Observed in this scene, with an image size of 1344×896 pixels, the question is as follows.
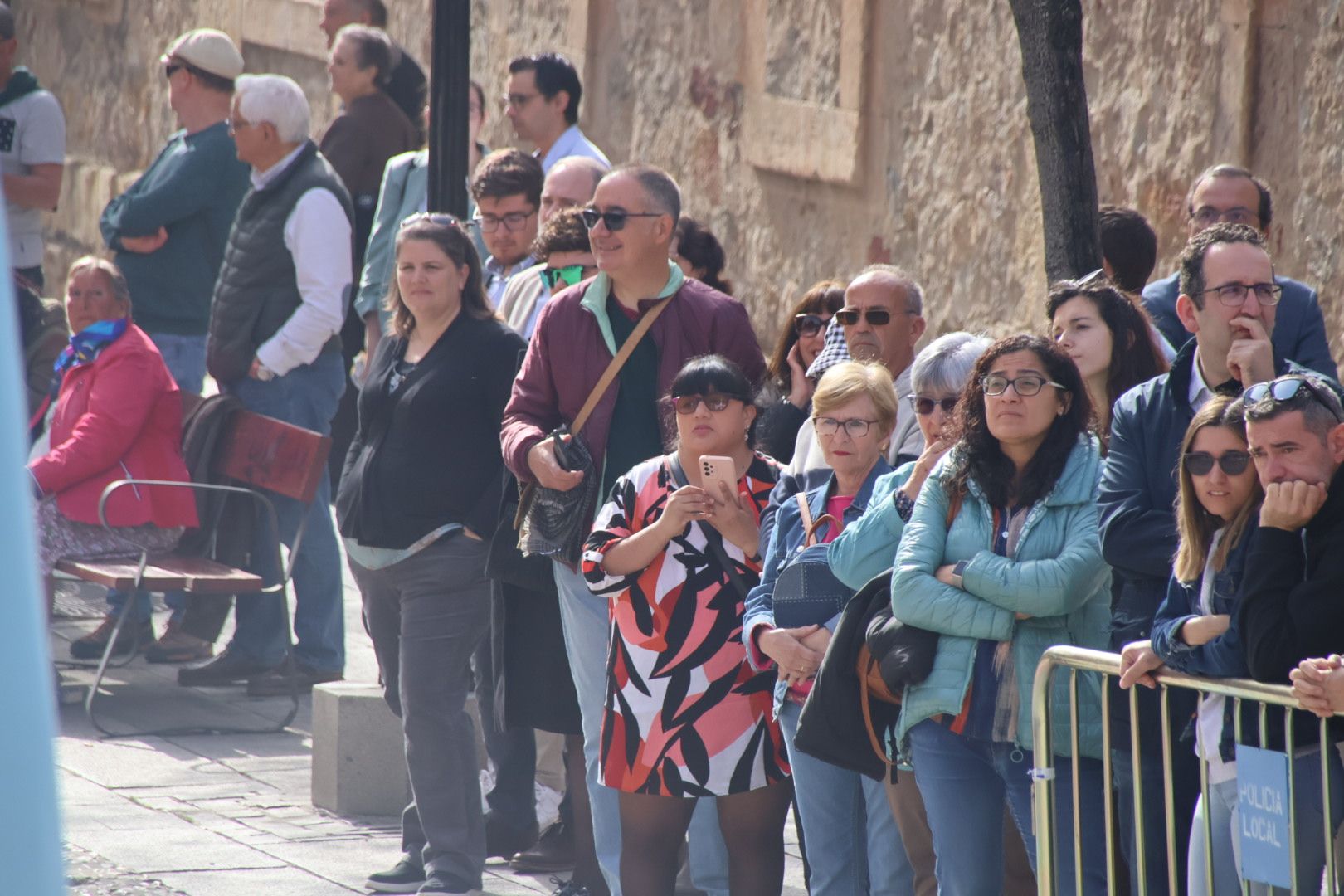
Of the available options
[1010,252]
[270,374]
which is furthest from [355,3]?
[1010,252]

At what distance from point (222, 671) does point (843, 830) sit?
4040 millimetres

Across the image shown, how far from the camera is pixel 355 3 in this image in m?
10.5

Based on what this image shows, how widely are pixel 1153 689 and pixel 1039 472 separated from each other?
509 millimetres

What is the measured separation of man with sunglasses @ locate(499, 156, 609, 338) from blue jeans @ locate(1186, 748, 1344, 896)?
2937mm

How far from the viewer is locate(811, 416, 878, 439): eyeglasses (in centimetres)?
459

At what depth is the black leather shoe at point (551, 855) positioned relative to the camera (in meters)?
5.88

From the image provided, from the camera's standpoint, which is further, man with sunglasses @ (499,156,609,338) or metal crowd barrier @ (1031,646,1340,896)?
man with sunglasses @ (499,156,609,338)

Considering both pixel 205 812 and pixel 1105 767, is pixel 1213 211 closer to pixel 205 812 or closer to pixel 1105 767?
pixel 1105 767

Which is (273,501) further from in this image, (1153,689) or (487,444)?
(1153,689)

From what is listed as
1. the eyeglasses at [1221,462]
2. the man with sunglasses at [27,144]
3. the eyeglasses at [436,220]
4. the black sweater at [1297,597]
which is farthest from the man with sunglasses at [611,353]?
the man with sunglasses at [27,144]

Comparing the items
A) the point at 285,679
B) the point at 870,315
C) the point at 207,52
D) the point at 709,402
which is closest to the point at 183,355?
the point at 207,52

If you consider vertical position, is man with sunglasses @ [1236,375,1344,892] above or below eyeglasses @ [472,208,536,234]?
below

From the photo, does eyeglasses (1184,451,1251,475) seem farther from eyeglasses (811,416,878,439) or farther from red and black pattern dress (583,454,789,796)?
red and black pattern dress (583,454,789,796)

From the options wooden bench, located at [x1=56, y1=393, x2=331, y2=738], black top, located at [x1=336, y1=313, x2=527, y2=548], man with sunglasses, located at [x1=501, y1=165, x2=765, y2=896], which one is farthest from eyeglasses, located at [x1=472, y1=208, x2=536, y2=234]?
man with sunglasses, located at [x1=501, y1=165, x2=765, y2=896]
